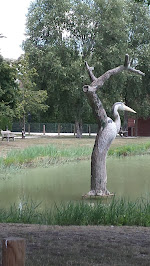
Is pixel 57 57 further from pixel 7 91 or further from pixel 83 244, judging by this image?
pixel 83 244

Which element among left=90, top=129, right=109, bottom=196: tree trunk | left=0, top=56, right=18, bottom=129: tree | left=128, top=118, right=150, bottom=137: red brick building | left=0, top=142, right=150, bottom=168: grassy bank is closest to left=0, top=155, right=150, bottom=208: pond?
left=90, top=129, right=109, bottom=196: tree trunk

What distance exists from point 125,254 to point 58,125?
146 ft

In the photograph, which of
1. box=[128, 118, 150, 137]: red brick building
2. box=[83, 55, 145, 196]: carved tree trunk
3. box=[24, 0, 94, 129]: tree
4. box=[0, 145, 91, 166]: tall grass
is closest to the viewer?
box=[83, 55, 145, 196]: carved tree trunk

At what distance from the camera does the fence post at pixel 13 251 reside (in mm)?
2883

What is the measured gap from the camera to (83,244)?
5750mm

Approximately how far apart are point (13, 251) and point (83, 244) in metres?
2.95

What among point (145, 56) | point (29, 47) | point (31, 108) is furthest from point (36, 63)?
point (145, 56)

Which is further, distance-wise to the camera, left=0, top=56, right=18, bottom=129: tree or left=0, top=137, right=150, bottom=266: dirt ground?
left=0, top=56, right=18, bottom=129: tree

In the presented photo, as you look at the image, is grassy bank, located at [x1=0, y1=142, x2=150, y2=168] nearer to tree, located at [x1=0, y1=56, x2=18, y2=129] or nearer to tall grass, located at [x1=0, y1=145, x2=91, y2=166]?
tall grass, located at [x1=0, y1=145, x2=91, y2=166]

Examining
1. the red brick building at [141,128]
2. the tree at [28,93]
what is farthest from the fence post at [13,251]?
the red brick building at [141,128]

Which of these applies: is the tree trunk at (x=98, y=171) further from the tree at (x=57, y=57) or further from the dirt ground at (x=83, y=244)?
the tree at (x=57, y=57)

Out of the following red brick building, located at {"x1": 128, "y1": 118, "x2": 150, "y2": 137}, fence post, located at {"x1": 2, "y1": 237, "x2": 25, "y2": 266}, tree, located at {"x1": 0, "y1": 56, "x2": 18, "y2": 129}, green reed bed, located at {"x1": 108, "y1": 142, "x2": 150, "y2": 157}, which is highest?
tree, located at {"x1": 0, "y1": 56, "x2": 18, "y2": 129}

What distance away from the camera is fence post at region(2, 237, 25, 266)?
2.88m

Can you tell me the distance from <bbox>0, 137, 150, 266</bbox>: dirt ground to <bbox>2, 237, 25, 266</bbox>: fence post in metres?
1.78
